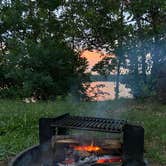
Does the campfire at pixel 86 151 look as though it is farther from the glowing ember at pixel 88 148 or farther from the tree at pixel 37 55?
the tree at pixel 37 55

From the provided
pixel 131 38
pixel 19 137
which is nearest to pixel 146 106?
pixel 131 38

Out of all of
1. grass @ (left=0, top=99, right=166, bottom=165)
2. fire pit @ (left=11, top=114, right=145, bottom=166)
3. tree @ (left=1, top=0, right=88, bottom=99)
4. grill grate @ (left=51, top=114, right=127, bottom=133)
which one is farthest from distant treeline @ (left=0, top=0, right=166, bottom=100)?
fire pit @ (left=11, top=114, right=145, bottom=166)

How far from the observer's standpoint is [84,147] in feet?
13.2

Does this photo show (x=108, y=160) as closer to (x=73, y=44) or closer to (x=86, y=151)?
(x=86, y=151)

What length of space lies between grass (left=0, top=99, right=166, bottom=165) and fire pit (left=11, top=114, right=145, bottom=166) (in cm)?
122

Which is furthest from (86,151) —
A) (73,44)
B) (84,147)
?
(73,44)

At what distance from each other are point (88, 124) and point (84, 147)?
213mm

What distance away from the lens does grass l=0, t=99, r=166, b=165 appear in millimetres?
5484

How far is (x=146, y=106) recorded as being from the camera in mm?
9445

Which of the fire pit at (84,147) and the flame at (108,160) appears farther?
the flame at (108,160)

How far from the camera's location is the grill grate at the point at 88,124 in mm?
3836

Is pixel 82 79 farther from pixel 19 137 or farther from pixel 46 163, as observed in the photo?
pixel 46 163

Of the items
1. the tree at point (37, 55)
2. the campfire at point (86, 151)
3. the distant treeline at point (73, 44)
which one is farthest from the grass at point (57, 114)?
the tree at point (37, 55)

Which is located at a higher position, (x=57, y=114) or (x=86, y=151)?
(x=57, y=114)
